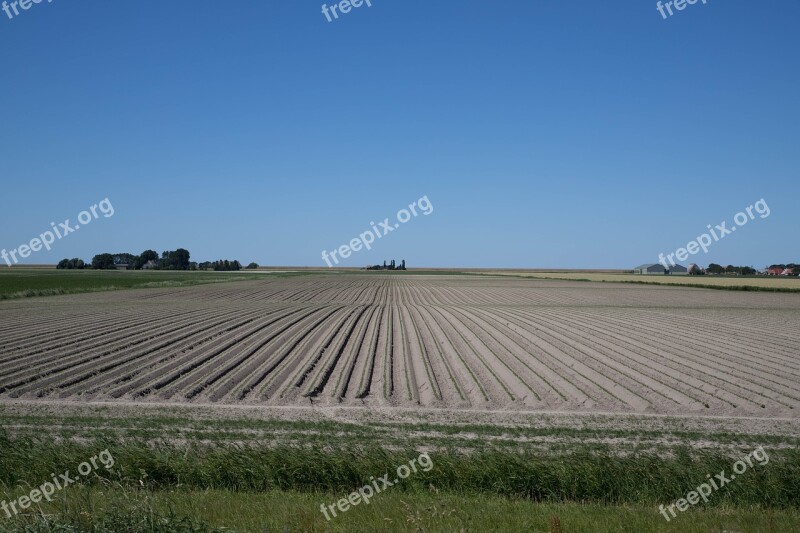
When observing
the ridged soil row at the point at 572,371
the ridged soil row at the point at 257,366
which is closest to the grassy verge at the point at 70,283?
the ridged soil row at the point at 257,366

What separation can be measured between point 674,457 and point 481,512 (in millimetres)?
3946

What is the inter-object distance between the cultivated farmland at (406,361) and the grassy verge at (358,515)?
6226mm

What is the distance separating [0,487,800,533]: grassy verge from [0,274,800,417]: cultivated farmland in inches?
245

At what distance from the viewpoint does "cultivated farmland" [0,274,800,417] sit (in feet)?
47.5

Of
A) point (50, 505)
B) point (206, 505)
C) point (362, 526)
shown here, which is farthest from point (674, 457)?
point (50, 505)

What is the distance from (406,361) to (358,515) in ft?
40.2

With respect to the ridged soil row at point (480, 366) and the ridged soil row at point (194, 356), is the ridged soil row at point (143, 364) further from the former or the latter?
the ridged soil row at point (480, 366)

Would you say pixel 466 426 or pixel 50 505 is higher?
pixel 50 505

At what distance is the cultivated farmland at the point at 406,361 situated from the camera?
14.5m

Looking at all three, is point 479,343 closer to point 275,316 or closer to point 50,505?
point 275,316

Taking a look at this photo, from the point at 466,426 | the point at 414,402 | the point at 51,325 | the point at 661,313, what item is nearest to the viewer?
the point at 466,426

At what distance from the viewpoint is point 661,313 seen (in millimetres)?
37344

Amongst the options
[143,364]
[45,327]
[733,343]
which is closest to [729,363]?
[733,343]

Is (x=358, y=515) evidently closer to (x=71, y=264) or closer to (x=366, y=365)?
(x=366, y=365)
